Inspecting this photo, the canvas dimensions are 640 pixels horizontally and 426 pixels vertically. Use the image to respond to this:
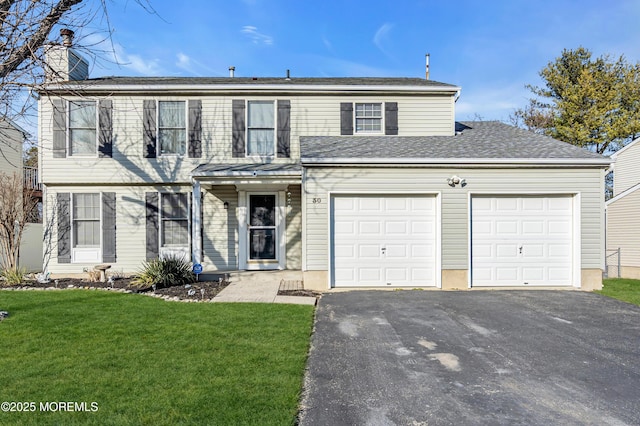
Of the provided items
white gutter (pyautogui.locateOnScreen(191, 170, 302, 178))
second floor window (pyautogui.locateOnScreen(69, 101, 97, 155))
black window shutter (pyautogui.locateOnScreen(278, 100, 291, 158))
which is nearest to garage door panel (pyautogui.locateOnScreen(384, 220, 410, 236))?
white gutter (pyautogui.locateOnScreen(191, 170, 302, 178))

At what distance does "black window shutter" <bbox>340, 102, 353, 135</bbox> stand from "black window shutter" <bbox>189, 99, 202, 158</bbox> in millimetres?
4473

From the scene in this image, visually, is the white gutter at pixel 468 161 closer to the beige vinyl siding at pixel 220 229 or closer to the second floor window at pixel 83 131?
the beige vinyl siding at pixel 220 229

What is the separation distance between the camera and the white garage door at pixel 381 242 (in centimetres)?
860

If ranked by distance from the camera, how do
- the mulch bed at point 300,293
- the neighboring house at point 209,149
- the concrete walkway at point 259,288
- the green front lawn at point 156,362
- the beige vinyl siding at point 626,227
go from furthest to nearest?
the beige vinyl siding at point 626,227, the neighboring house at point 209,149, the mulch bed at point 300,293, the concrete walkway at point 259,288, the green front lawn at point 156,362

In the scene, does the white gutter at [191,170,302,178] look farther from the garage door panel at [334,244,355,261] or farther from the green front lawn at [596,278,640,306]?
the green front lawn at [596,278,640,306]

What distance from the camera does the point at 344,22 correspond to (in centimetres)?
1222

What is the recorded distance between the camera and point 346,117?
437 inches

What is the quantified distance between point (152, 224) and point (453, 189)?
8850 millimetres

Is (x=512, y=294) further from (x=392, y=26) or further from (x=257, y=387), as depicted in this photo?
(x=392, y=26)

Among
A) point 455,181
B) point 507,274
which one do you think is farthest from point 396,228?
point 507,274

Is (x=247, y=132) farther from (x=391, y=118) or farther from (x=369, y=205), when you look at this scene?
(x=369, y=205)

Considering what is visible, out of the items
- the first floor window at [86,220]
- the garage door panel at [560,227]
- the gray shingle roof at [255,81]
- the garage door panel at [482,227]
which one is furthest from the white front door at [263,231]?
the garage door panel at [560,227]

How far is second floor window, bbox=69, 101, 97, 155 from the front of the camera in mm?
10820

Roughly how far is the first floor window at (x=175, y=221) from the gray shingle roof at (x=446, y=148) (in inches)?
168
